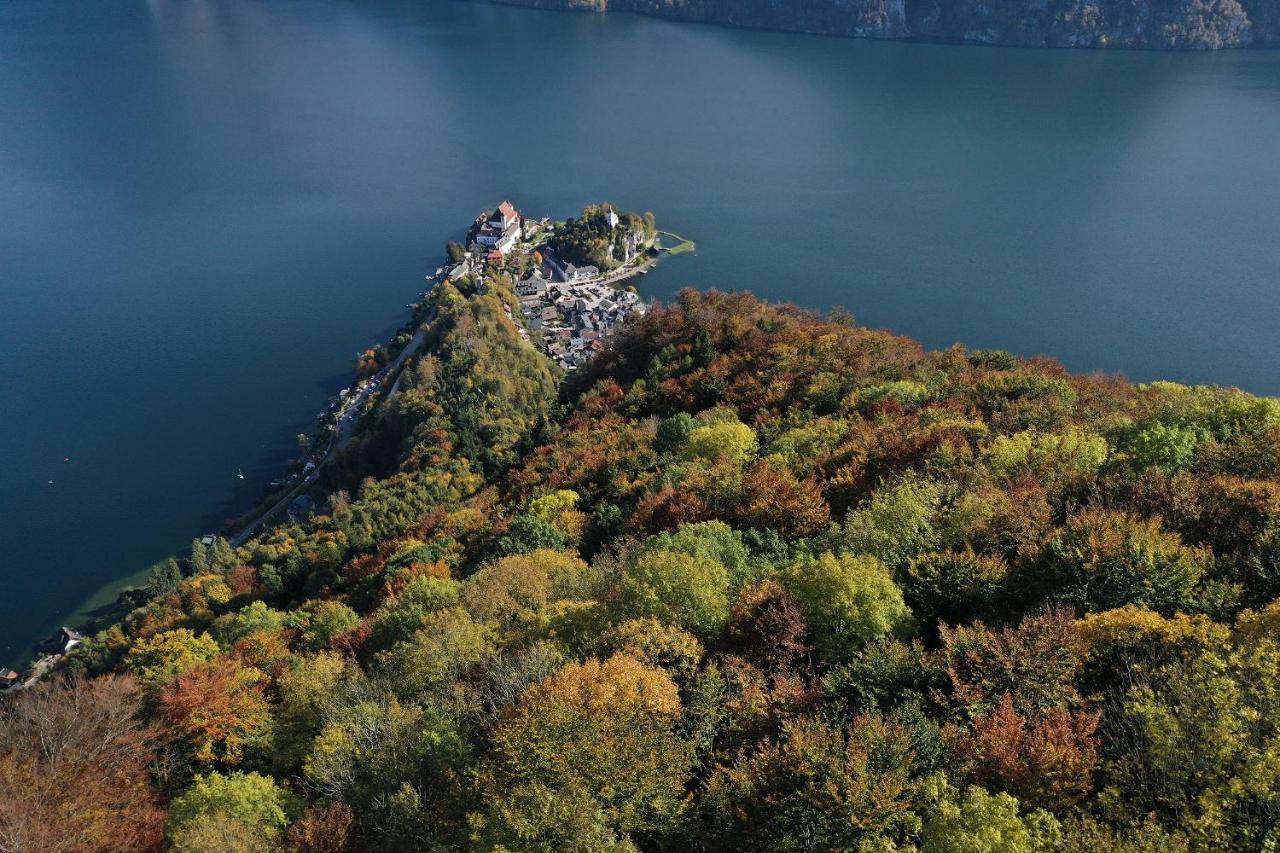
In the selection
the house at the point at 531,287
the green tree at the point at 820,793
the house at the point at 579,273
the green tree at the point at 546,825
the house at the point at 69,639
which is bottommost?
the house at the point at 69,639

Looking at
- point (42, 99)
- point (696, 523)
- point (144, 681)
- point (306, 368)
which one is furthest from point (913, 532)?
point (42, 99)

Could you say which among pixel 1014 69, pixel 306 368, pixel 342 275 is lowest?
pixel 306 368

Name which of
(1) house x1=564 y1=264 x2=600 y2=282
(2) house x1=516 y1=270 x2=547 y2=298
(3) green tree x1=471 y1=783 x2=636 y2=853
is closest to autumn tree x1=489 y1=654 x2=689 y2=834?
(3) green tree x1=471 y1=783 x2=636 y2=853

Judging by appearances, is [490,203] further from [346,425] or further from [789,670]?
[789,670]

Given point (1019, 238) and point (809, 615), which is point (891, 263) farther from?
point (809, 615)

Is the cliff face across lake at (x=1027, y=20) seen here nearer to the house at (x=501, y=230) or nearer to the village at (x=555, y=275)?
the village at (x=555, y=275)

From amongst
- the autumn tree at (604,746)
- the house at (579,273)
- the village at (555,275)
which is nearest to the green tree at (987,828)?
the autumn tree at (604,746)

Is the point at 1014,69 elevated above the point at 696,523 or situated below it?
above
